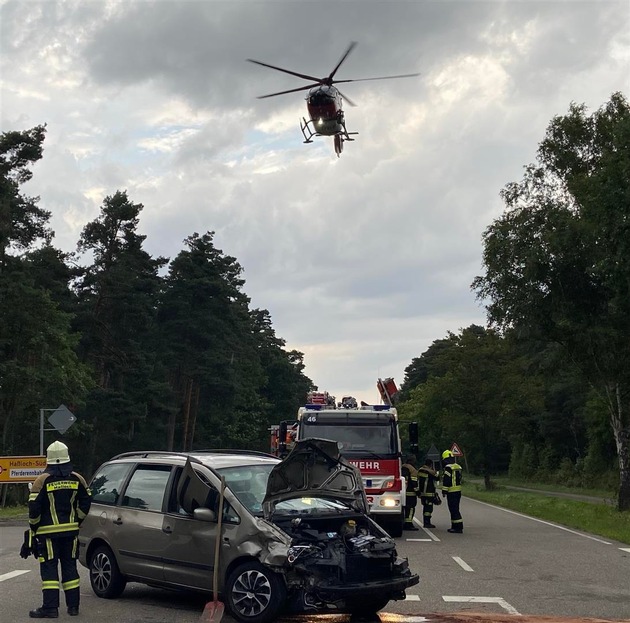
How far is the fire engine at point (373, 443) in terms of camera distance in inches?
690

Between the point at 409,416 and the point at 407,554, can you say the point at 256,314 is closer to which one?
the point at 409,416

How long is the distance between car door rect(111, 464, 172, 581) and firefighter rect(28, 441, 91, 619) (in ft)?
2.48

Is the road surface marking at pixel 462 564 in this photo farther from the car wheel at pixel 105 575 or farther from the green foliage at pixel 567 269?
the green foliage at pixel 567 269

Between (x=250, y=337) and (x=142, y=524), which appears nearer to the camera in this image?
(x=142, y=524)

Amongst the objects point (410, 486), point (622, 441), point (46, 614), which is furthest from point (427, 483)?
point (622, 441)

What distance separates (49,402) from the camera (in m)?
51.1

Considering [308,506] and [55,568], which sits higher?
[308,506]

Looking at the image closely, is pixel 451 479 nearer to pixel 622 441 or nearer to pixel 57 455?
pixel 57 455

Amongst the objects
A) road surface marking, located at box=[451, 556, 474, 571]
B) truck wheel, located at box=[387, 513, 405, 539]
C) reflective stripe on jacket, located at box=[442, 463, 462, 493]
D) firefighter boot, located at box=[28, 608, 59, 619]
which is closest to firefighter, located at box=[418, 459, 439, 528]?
reflective stripe on jacket, located at box=[442, 463, 462, 493]

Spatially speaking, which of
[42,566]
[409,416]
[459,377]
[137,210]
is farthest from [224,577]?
[409,416]

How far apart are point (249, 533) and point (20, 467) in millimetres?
17348

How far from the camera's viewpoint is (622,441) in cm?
3219

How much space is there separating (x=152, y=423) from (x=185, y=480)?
192 feet

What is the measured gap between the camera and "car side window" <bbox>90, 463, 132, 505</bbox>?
10305mm
